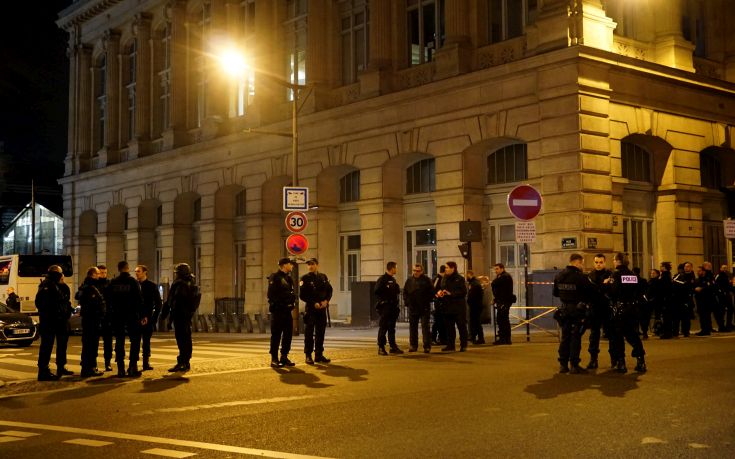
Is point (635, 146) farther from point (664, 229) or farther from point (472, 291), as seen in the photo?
point (472, 291)

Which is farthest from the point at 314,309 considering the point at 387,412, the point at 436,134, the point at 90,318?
the point at 436,134

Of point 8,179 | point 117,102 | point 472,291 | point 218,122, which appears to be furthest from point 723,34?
point 8,179

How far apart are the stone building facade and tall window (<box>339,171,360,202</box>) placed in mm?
62

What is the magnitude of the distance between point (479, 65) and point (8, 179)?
60.8 metres

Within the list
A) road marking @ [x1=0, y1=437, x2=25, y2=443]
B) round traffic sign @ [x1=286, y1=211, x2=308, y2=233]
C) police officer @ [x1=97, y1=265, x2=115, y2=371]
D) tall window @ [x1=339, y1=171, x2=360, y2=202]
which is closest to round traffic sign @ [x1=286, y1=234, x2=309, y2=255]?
round traffic sign @ [x1=286, y1=211, x2=308, y2=233]

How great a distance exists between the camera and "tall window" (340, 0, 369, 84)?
3406 cm

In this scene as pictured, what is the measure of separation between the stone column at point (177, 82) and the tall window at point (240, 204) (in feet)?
16.0

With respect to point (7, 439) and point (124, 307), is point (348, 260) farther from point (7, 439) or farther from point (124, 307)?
point (7, 439)

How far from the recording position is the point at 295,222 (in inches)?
948

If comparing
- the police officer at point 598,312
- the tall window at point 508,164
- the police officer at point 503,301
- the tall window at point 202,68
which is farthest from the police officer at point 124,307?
the tall window at point 202,68

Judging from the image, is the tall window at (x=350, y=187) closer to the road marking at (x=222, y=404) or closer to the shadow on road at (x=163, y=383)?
the shadow on road at (x=163, y=383)

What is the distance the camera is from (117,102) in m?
49.4

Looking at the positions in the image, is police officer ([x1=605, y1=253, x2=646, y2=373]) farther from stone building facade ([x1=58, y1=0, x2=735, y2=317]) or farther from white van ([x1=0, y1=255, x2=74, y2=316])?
white van ([x1=0, y1=255, x2=74, y2=316])

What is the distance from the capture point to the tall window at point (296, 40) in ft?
120
